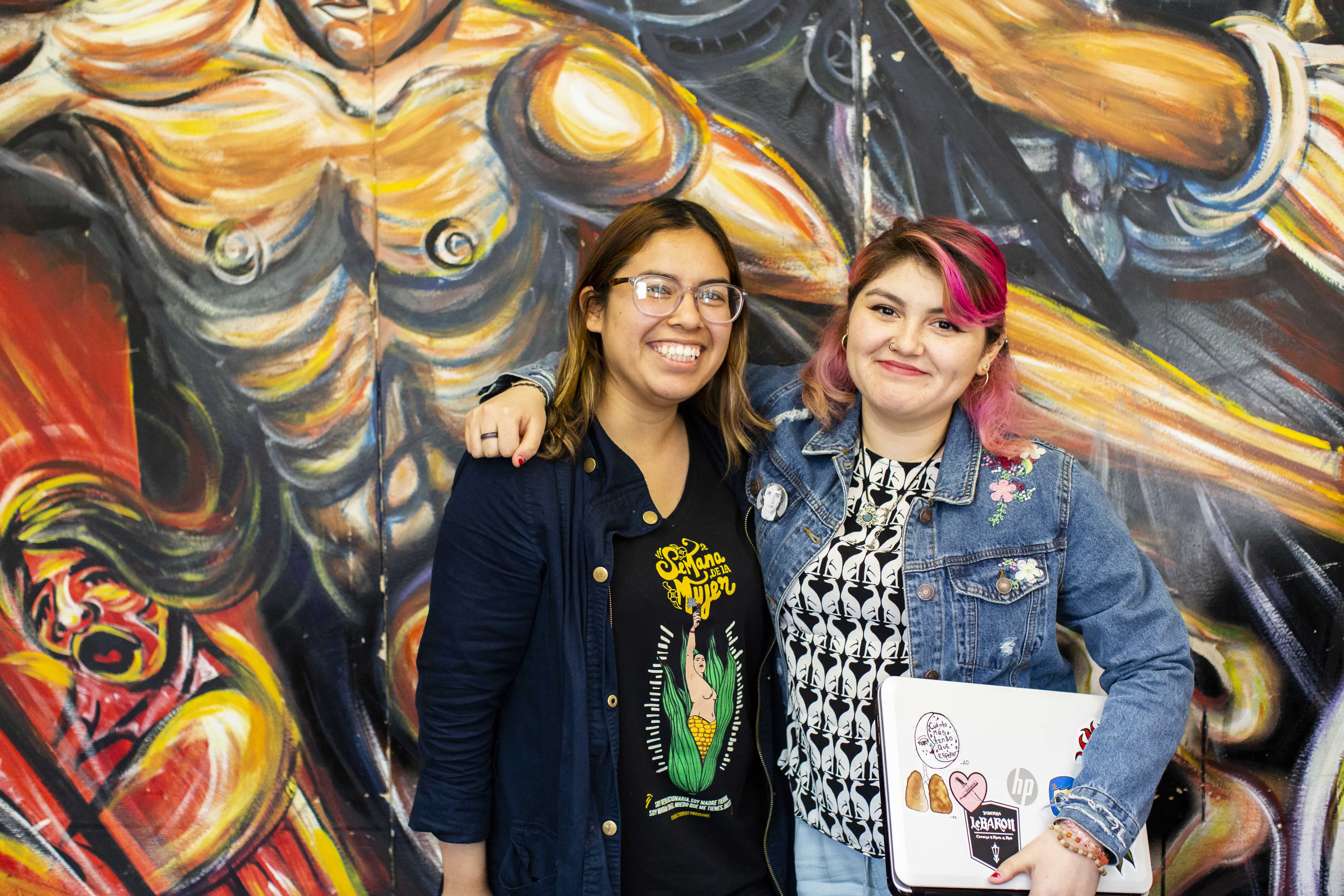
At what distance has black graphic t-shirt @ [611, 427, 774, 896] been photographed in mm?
1854

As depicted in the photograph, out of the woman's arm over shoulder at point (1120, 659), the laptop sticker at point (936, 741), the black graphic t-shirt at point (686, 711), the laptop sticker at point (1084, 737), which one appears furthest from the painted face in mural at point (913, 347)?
the laptop sticker at point (1084, 737)

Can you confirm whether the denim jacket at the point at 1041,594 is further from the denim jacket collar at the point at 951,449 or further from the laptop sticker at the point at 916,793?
the laptop sticker at the point at 916,793

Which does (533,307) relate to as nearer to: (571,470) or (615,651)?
(571,470)

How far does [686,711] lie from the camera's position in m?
1.88

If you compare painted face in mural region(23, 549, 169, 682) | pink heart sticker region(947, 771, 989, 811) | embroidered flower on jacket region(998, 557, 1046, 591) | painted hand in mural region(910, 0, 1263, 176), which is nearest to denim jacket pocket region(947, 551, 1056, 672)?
embroidered flower on jacket region(998, 557, 1046, 591)

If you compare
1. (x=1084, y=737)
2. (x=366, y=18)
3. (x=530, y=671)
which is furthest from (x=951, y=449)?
(x=366, y=18)

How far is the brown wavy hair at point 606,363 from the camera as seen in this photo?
75.7 inches

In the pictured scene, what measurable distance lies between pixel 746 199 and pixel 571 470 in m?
1.04

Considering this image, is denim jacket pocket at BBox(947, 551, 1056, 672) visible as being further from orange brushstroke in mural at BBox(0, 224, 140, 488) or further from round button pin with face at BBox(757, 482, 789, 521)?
orange brushstroke in mural at BBox(0, 224, 140, 488)

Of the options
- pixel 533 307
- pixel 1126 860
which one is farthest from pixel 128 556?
pixel 1126 860

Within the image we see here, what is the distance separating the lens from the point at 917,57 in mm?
2402

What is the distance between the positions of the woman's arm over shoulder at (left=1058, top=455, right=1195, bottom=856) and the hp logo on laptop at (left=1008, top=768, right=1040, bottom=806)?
0.18ft

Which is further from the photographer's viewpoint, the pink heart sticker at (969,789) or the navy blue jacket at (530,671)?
the navy blue jacket at (530,671)

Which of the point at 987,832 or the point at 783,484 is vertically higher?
the point at 783,484
